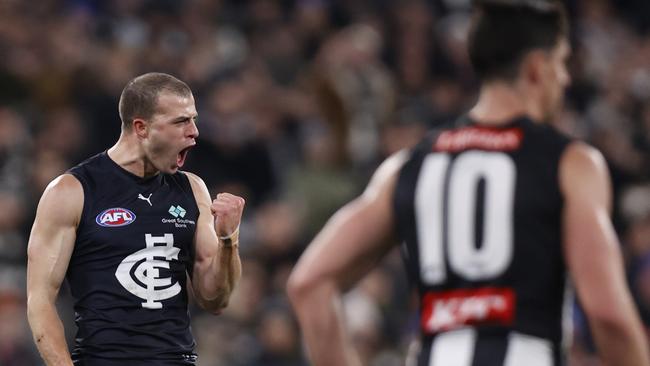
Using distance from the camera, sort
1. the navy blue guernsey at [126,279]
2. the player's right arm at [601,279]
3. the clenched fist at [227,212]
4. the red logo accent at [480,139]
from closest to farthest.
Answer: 1. the player's right arm at [601,279]
2. the red logo accent at [480,139]
3. the clenched fist at [227,212]
4. the navy blue guernsey at [126,279]

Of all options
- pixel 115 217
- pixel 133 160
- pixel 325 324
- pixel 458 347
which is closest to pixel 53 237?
pixel 115 217

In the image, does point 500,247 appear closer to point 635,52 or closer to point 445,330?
point 445,330

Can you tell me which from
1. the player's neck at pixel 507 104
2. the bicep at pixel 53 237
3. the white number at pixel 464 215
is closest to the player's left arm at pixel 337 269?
the white number at pixel 464 215

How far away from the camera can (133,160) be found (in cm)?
600

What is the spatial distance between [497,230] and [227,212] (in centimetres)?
197

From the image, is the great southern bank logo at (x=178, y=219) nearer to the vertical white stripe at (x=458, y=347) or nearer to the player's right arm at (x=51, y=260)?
the player's right arm at (x=51, y=260)

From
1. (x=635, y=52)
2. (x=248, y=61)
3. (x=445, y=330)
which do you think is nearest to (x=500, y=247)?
(x=445, y=330)

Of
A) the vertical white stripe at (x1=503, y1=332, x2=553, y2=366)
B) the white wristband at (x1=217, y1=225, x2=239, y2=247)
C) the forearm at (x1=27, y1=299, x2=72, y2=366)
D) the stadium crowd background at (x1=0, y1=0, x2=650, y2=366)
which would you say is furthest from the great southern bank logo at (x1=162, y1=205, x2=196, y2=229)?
the stadium crowd background at (x1=0, y1=0, x2=650, y2=366)

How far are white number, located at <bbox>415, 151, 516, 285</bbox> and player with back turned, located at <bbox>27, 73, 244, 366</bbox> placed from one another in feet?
5.76

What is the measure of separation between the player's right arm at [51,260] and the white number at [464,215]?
211 centimetres

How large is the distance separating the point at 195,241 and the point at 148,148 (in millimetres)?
468

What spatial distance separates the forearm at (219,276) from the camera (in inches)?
230

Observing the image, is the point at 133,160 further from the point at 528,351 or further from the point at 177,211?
the point at 528,351

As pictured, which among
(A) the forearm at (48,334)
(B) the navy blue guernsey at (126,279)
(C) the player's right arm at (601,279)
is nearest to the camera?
(C) the player's right arm at (601,279)
